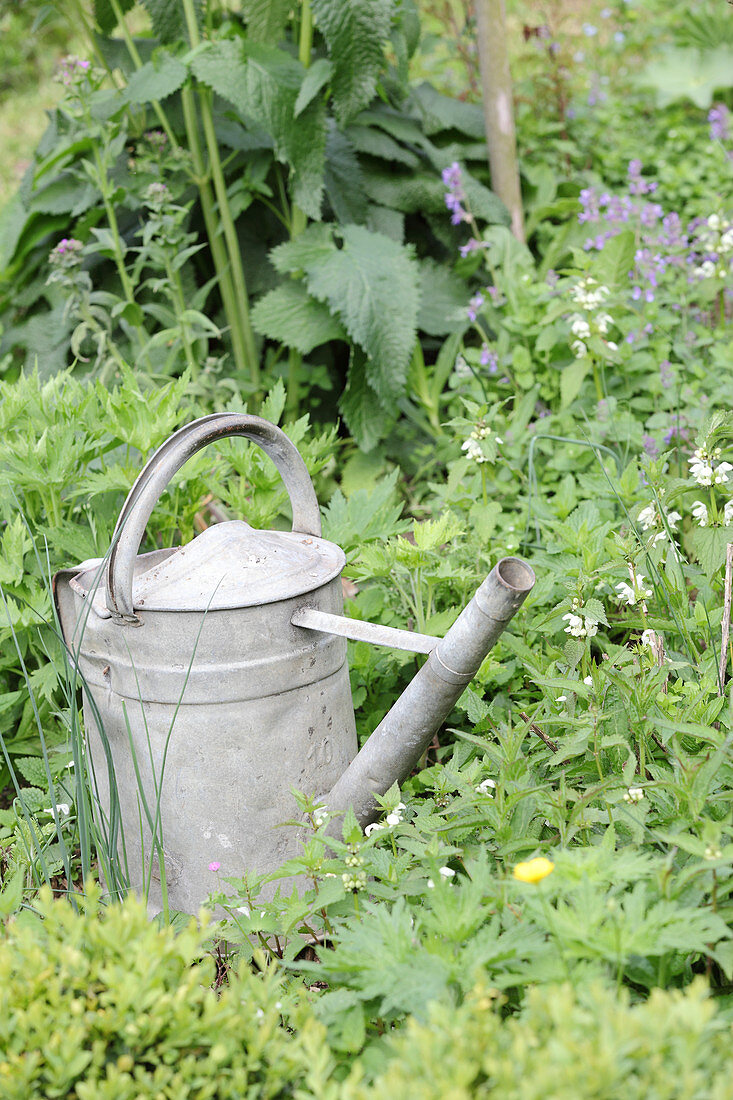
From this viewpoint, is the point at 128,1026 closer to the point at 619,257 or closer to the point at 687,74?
the point at 619,257

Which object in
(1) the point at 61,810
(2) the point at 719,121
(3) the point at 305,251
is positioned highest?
(2) the point at 719,121

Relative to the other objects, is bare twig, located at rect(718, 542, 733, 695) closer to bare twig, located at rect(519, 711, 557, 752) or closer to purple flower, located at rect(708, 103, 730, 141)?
bare twig, located at rect(519, 711, 557, 752)

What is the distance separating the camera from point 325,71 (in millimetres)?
2646

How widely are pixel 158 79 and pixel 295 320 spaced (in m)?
0.73

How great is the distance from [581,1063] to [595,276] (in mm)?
2151

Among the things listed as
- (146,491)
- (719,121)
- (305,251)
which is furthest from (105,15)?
(146,491)

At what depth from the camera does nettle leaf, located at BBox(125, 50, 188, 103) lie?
2578 millimetres

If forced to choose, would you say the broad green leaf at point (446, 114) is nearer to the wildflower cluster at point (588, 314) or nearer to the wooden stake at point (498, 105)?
the wooden stake at point (498, 105)

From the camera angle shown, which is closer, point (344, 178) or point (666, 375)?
point (666, 375)

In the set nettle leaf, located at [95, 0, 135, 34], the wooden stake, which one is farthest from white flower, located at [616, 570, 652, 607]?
nettle leaf, located at [95, 0, 135, 34]

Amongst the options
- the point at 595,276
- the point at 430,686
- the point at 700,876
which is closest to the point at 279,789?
the point at 430,686

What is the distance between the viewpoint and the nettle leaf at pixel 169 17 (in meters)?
2.80

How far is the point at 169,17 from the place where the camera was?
2838 mm

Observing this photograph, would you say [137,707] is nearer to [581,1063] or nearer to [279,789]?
A: [279,789]
